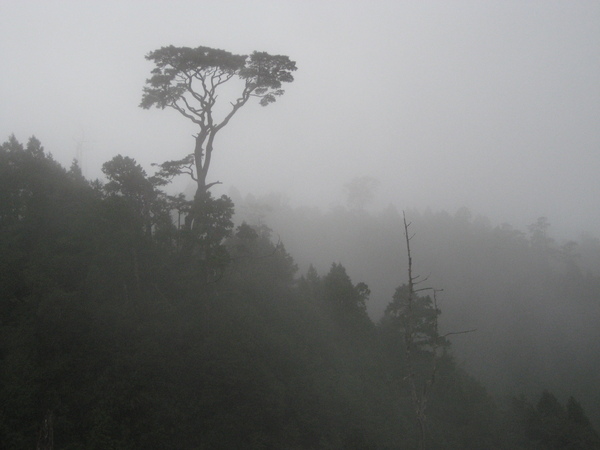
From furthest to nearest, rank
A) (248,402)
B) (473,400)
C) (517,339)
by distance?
(517,339) < (473,400) < (248,402)

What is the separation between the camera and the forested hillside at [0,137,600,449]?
43.7 feet

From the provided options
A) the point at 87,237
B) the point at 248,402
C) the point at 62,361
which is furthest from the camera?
the point at 87,237

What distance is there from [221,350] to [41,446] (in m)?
8.30

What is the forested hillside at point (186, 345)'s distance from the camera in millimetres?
13312

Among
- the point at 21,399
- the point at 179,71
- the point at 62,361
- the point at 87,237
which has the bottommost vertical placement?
the point at 21,399

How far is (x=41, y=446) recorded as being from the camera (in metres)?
9.78

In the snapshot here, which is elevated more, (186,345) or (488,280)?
(488,280)

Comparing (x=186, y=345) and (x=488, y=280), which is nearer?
(x=186, y=345)

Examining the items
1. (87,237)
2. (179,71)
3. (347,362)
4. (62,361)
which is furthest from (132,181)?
(347,362)

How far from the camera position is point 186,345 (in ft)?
56.7

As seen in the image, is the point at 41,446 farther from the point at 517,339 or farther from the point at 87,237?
the point at 517,339

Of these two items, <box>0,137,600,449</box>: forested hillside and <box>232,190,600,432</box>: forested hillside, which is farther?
<box>232,190,600,432</box>: forested hillside

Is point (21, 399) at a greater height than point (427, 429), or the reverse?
point (21, 399)

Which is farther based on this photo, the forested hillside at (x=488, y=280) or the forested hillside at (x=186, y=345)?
the forested hillside at (x=488, y=280)
